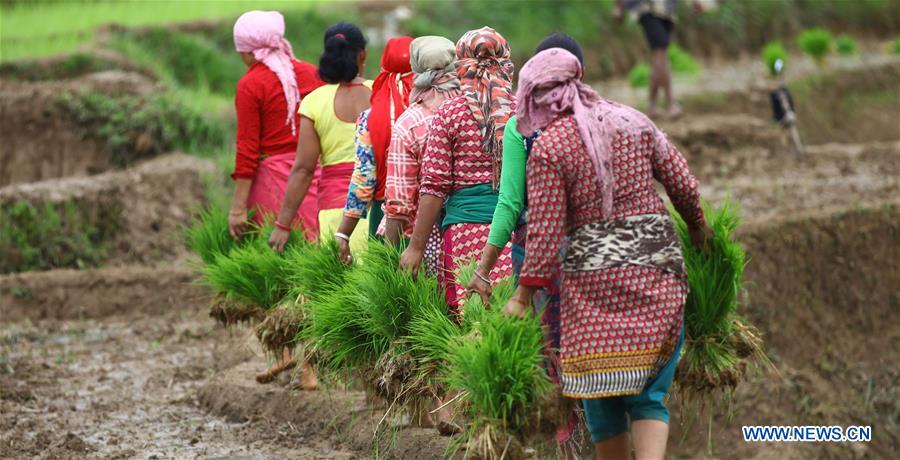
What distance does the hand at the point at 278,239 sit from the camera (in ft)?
20.1

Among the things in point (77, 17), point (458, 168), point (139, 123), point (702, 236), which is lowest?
point (139, 123)

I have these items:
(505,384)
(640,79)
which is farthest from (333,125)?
(640,79)

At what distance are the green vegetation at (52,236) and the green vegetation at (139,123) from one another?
5.31ft

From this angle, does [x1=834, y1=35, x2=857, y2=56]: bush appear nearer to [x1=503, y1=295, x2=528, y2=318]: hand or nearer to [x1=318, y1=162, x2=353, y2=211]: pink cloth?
[x1=318, y1=162, x2=353, y2=211]: pink cloth

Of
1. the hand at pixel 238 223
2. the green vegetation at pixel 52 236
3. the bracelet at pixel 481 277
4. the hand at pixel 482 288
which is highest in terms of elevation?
the bracelet at pixel 481 277

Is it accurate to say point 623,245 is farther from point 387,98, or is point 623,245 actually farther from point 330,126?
point 330,126

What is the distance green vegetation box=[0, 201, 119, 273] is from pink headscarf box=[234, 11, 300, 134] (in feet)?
14.4

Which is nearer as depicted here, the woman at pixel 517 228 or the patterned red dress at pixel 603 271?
the patterned red dress at pixel 603 271

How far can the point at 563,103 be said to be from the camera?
4.11 meters

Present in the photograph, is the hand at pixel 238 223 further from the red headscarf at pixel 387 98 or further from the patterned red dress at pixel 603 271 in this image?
the patterned red dress at pixel 603 271

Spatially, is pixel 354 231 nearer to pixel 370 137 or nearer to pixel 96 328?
pixel 370 137

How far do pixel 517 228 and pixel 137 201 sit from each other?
6.87 meters

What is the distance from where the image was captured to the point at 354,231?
581 cm

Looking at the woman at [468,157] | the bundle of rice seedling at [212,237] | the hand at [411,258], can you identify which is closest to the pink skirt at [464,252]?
the woman at [468,157]
